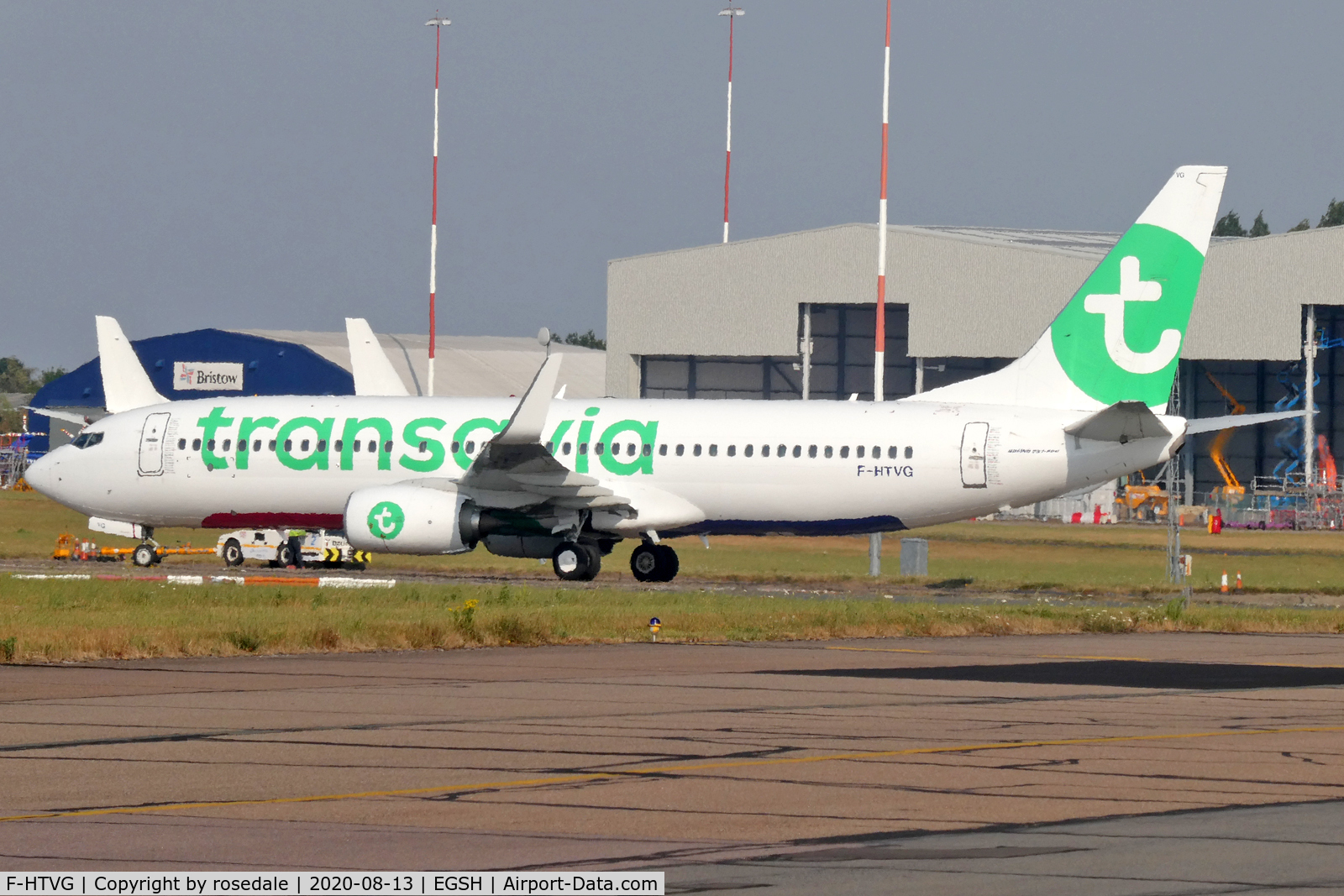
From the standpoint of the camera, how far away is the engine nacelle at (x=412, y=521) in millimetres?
38250

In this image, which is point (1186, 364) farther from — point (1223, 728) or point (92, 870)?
point (92, 870)

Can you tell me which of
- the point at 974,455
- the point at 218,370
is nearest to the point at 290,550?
the point at 974,455

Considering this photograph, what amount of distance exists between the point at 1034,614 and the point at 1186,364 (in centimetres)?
6044

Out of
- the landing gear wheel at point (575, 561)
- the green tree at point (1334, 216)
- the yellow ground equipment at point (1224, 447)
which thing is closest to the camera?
the landing gear wheel at point (575, 561)

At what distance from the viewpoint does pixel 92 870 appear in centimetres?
980

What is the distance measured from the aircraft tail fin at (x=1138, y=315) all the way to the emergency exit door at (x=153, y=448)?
59.9 ft

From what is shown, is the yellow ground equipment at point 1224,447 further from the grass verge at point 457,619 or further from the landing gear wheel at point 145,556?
the landing gear wheel at point 145,556

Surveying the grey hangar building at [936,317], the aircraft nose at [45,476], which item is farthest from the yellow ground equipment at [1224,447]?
the aircraft nose at [45,476]

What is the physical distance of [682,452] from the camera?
39.6 metres

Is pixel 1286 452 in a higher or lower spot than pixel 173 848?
higher

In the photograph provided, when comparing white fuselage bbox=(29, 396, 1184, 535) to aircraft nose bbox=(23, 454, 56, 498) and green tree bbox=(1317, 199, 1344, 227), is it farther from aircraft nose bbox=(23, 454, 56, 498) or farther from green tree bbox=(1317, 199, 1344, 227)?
green tree bbox=(1317, 199, 1344, 227)

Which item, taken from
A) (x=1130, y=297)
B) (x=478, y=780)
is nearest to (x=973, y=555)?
(x=1130, y=297)

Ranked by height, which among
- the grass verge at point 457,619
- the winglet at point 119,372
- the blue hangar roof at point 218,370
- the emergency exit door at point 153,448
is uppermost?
the blue hangar roof at point 218,370

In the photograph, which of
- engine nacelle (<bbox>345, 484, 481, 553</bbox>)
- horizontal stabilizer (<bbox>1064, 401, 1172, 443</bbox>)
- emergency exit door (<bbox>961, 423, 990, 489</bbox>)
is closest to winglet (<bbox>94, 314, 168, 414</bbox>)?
Result: engine nacelle (<bbox>345, 484, 481, 553</bbox>)
